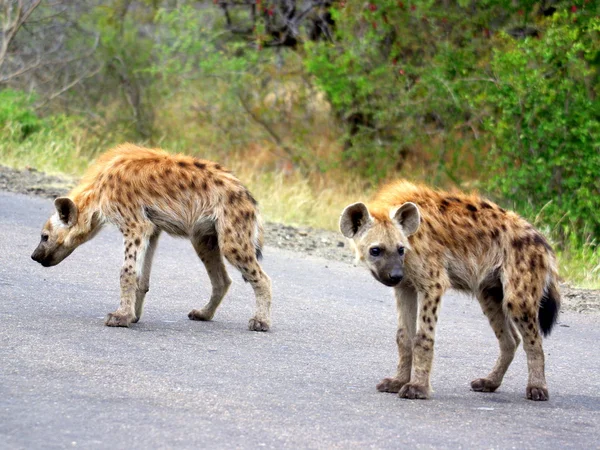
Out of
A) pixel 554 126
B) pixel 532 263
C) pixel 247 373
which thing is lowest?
pixel 247 373

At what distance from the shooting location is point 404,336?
585 cm

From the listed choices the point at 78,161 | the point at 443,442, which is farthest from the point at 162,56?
the point at 443,442

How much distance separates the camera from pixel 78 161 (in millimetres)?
15930

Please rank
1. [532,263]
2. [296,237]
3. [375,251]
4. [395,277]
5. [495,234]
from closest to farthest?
1. [395,277]
2. [375,251]
3. [532,263]
4. [495,234]
5. [296,237]

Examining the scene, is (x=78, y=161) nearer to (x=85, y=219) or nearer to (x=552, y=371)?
(x=85, y=219)

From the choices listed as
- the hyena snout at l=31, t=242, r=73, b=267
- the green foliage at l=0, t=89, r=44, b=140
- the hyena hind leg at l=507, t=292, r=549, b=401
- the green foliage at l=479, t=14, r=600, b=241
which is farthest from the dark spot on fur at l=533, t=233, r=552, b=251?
the green foliage at l=0, t=89, r=44, b=140

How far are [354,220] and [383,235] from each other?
0.22m

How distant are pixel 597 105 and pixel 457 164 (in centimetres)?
342

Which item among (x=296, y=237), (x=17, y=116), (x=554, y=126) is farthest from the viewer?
(x=17, y=116)

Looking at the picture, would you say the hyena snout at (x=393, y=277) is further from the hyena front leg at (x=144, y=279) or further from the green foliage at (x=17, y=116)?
the green foliage at (x=17, y=116)

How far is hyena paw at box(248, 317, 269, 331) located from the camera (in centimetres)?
729

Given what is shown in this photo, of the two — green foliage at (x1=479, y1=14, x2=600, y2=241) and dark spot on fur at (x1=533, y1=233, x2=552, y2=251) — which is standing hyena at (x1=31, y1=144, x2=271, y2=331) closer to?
dark spot on fur at (x1=533, y1=233, x2=552, y2=251)

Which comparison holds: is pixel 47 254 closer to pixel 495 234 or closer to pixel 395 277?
pixel 395 277

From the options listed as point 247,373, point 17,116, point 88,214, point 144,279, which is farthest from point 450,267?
point 17,116
